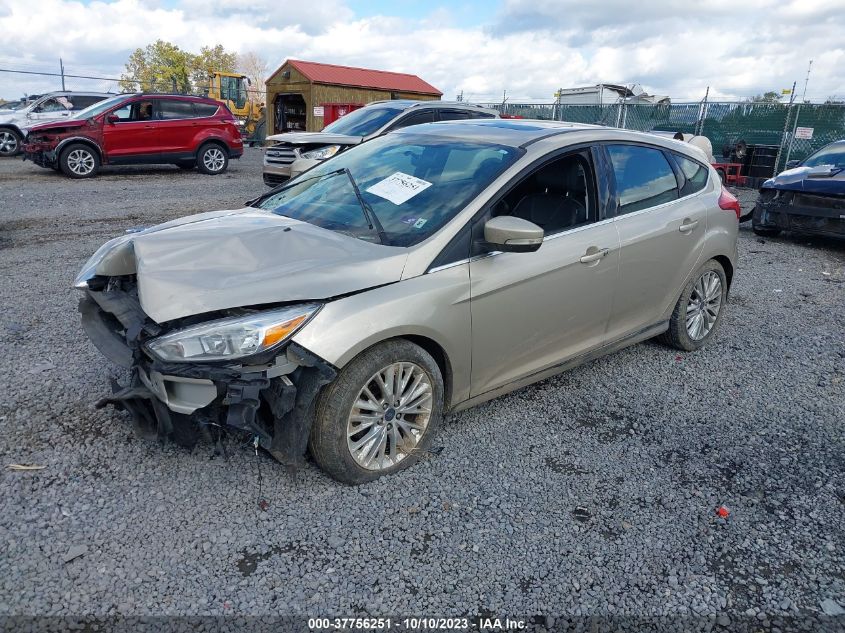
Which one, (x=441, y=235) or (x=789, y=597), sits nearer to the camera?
(x=789, y=597)

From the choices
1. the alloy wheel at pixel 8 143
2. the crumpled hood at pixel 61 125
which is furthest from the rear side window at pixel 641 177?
the alloy wheel at pixel 8 143

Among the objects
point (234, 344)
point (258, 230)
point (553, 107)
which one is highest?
point (553, 107)

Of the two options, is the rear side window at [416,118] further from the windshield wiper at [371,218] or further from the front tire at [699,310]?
the windshield wiper at [371,218]

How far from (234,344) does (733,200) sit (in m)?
4.19

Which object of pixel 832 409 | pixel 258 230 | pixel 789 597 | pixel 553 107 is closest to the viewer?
pixel 789 597

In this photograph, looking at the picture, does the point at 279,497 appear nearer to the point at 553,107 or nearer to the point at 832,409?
the point at 832,409

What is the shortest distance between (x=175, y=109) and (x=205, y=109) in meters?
0.76

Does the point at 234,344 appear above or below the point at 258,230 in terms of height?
below

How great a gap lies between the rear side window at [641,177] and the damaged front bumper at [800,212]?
573 centimetres

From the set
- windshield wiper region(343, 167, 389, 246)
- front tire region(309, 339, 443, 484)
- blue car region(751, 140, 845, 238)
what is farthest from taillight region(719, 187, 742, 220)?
blue car region(751, 140, 845, 238)

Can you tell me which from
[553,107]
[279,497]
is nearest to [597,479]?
[279,497]

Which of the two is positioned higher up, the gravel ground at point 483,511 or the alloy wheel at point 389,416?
the alloy wheel at point 389,416

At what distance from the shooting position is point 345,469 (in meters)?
3.00

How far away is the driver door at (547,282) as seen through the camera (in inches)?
132
